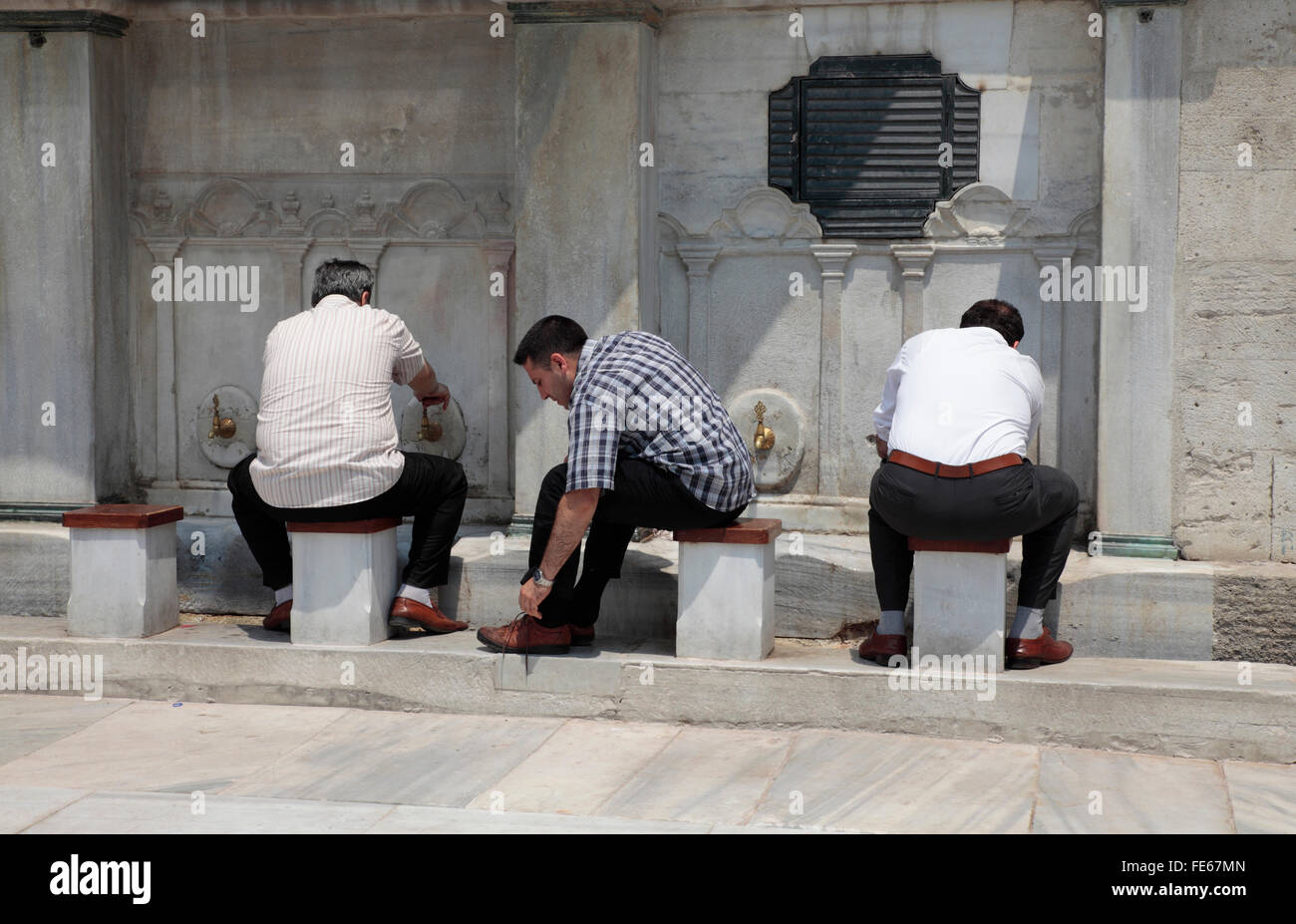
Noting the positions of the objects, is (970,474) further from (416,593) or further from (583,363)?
(416,593)

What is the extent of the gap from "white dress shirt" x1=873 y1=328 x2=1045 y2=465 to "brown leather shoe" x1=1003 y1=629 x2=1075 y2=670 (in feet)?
2.28

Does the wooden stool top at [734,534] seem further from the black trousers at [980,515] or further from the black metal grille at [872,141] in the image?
the black metal grille at [872,141]

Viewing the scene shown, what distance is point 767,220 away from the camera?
677 cm

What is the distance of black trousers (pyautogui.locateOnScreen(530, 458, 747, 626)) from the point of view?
18.1 ft

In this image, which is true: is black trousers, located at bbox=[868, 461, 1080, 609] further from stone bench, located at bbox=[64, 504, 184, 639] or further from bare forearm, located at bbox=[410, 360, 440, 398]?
stone bench, located at bbox=[64, 504, 184, 639]

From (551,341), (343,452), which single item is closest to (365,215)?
(343,452)

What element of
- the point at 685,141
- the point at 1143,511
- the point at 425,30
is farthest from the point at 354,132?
the point at 1143,511

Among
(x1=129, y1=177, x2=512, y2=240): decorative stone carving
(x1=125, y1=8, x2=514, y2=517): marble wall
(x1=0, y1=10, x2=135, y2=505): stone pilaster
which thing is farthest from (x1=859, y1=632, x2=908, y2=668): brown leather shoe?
(x1=0, y1=10, x2=135, y2=505): stone pilaster

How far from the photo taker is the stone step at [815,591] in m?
5.98

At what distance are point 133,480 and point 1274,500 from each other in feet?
16.0

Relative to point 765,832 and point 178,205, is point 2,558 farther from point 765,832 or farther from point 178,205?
point 765,832

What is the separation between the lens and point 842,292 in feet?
22.1

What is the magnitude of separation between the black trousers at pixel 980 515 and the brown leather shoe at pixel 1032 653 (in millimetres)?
129

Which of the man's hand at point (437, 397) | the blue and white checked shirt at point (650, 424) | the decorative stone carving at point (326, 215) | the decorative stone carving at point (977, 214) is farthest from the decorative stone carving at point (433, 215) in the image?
A: the decorative stone carving at point (977, 214)
